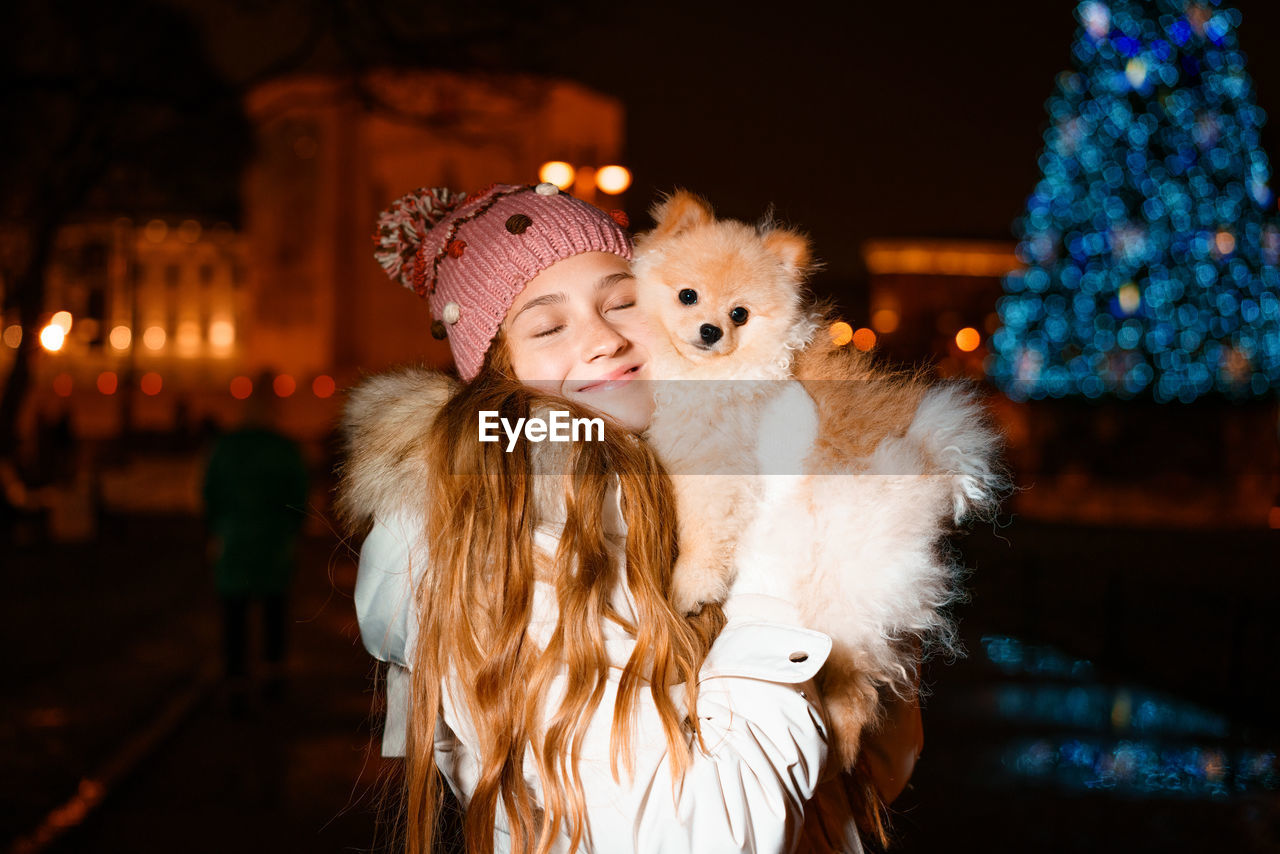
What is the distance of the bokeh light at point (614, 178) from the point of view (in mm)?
14250

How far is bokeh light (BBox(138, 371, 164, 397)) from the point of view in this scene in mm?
66812

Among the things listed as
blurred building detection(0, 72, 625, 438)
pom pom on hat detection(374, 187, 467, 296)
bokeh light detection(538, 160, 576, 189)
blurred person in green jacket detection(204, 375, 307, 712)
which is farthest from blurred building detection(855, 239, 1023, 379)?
pom pom on hat detection(374, 187, 467, 296)

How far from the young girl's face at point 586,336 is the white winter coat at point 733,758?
1.15ft

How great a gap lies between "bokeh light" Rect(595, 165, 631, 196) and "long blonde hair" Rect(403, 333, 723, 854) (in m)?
12.3

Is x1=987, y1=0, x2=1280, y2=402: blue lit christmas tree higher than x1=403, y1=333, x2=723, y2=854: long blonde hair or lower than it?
higher

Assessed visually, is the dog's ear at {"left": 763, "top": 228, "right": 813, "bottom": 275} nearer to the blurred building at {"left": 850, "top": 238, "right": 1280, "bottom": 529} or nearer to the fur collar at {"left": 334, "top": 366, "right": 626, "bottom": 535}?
the fur collar at {"left": 334, "top": 366, "right": 626, "bottom": 535}

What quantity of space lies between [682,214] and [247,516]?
7121 millimetres

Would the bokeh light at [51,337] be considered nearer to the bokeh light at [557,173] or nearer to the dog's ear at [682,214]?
the bokeh light at [557,173]

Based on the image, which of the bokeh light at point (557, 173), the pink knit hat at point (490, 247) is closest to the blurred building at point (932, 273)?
the bokeh light at point (557, 173)

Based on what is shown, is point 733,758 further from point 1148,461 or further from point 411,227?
point 1148,461

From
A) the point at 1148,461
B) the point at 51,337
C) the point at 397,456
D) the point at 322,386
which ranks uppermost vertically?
the point at 51,337

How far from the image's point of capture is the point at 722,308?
2.30 meters

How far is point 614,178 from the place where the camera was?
14.3m

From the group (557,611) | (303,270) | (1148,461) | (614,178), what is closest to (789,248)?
(557,611)
